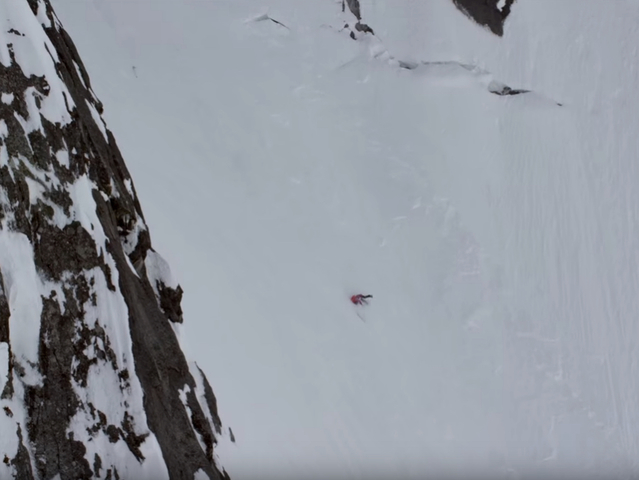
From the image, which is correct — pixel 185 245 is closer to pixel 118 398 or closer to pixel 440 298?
pixel 440 298

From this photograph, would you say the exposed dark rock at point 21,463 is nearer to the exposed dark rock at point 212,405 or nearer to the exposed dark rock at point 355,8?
the exposed dark rock at point 212,405

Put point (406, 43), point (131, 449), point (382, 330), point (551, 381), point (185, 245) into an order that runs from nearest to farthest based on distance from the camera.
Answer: point (131, 449) → point (185, 245) → point (382, 330) → point (551, 381) → point (406, 43)

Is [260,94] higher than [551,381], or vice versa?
[260,94]

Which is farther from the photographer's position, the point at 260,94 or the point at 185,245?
the point at 260,94

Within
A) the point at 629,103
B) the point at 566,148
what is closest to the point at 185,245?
the point at 566,148

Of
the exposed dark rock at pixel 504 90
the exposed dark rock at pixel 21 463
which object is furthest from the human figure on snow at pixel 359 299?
the exposed dark rock at pixel 21 463

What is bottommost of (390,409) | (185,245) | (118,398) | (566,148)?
(118,398)

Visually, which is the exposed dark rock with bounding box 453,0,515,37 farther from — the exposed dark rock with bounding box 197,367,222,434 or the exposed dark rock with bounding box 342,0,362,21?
the exposed dark rock with bounding box 197,367,222,434
